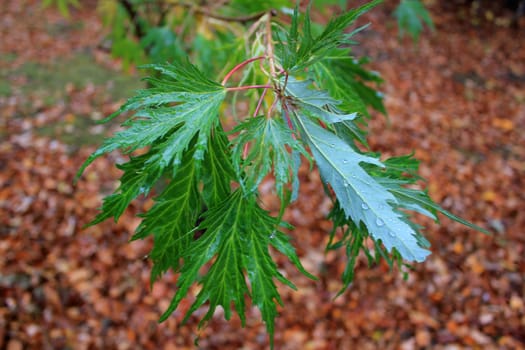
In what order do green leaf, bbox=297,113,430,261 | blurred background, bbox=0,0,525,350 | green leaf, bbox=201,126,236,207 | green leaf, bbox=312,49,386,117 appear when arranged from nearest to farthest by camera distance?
green leaf, bbox=297,113,430,261 → green leaf, bbox=201,126,236,207 → green leaf, bbox=312,49,386,117 → blurred background, bbox=0,0,525,350

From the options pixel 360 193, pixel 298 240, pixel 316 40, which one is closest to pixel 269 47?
pixel 316 40

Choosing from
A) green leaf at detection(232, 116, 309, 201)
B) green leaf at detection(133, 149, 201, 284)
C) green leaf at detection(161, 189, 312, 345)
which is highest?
green leaf at detection(232, 116, 309, 201)

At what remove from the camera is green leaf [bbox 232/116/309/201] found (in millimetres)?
582

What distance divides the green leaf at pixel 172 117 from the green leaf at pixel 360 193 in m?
0.16

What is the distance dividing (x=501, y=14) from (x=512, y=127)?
2.56 metres

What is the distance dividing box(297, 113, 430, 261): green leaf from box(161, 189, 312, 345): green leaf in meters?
0.14

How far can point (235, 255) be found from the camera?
2.17 ft

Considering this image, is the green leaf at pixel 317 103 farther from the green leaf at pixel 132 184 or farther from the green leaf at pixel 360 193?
the green leaf at pixel 132 184

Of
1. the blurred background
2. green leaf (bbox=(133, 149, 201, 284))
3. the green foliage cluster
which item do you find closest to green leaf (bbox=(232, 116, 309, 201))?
Answer: the green foliage cluster

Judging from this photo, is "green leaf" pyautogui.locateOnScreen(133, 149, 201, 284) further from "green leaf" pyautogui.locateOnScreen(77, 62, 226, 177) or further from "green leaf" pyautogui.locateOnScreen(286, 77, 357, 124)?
"green leaf" pyautogui.locateOnScreen(286, 77, 357, 124)

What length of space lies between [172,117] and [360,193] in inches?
12.0

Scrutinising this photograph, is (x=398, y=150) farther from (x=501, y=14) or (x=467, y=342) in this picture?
(x=501, y=14)

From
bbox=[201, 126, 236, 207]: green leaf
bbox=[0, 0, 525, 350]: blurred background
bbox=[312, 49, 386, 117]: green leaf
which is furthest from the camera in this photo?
bbox=[0, 0, 525, 350]: blurred background

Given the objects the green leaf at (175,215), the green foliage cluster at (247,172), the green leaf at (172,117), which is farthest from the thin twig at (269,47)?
the green leaf at (175,215)
